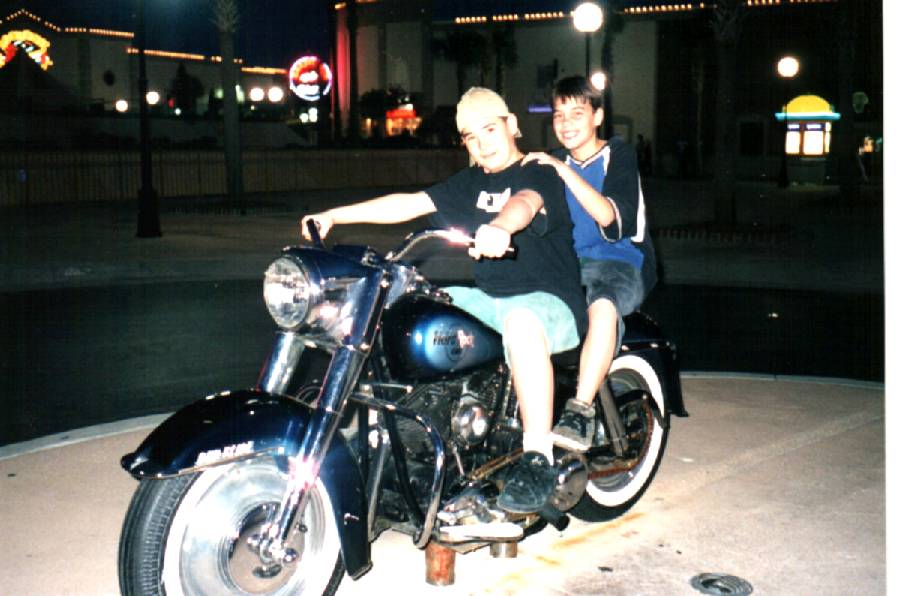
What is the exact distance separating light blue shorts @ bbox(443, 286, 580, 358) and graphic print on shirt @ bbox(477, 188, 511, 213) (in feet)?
1.18

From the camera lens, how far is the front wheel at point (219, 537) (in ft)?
11.3

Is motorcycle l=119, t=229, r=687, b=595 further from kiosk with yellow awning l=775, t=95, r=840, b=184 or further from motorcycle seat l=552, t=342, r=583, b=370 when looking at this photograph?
kiosk with yellow awning l=775, t=95, r=840, b=184

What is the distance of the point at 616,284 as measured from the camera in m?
4.87

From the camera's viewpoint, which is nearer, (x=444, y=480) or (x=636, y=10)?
(x=444, y=480)

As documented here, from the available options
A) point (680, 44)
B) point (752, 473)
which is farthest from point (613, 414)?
point (680, 44)

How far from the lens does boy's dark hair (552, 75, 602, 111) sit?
5.00 meters

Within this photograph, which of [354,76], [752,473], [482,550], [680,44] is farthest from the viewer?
[680,44]

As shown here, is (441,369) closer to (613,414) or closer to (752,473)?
(613,414)

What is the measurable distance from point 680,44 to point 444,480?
59591 mm

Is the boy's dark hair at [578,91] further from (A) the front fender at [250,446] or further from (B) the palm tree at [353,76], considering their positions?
(B) the palm tree at [353,76]

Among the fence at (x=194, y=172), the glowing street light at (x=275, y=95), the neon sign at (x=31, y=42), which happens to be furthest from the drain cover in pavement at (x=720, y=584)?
the glowing street light at (x=275, y=95)

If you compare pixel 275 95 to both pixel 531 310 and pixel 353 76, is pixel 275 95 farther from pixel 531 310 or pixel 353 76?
pixel 531 310

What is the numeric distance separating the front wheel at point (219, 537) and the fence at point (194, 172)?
79.0 feet
